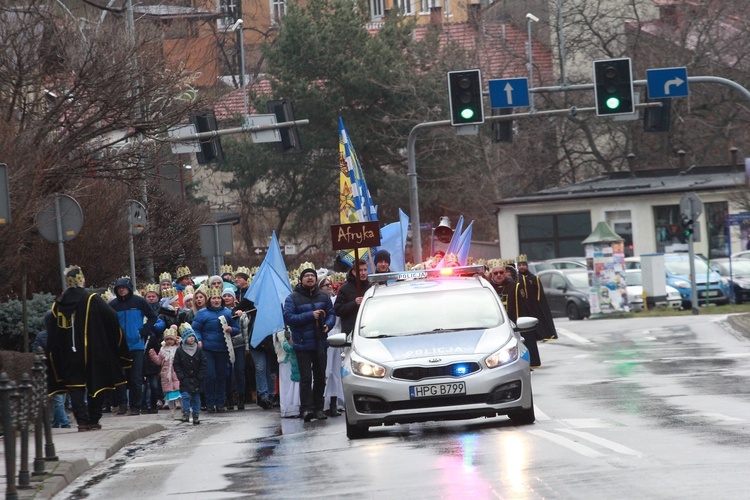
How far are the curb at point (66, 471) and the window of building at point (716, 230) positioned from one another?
134ft

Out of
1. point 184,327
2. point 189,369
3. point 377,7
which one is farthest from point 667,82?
point 377,7

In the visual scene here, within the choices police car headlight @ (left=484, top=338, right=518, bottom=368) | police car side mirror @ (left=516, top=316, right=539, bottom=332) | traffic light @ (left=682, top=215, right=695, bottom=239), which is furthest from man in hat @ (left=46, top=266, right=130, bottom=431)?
traffic light @ (left=682, top=215, right=695, bottom=239)

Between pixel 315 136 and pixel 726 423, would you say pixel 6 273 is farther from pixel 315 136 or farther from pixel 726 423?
pixel 315 136

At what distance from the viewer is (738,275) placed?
45938mm

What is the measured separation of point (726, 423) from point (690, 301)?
3141 centimetres

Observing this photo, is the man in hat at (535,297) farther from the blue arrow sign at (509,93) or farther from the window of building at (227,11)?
the window of building at (227,11)

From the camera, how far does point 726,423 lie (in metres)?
14.1

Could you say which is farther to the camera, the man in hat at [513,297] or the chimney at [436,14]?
the chimney at [436,14]

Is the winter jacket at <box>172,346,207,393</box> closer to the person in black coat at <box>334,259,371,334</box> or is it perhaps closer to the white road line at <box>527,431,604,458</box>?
the person in black coat at <box>334,259,371,334</box>

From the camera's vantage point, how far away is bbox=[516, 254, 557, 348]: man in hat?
85.4ft

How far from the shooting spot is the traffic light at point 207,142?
32562mm

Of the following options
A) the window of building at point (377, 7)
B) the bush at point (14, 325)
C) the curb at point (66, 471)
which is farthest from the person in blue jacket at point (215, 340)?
the window of building at point (377, 7)

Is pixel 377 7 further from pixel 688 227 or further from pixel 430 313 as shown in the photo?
pixel 430 313

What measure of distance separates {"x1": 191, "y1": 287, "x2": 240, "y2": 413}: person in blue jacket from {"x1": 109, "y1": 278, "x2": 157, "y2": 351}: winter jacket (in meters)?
0.68
